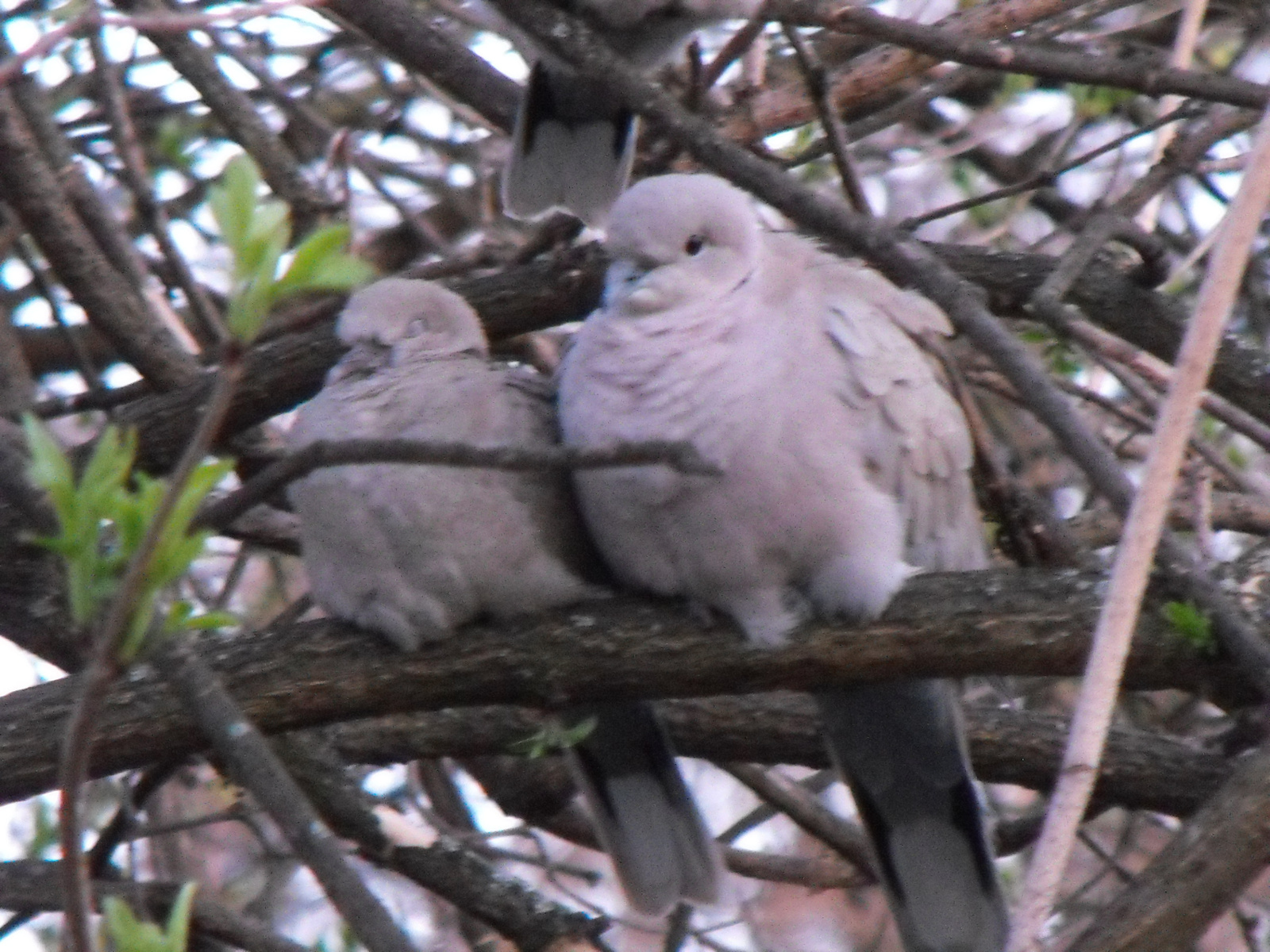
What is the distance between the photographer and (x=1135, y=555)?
1.81m

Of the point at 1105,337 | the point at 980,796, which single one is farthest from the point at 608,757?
the point at 1105,337

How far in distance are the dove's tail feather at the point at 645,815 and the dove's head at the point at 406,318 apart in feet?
2.23

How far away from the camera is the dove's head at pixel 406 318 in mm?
2871

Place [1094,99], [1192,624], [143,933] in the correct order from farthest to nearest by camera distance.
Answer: [1094,99] < [1192,624] < [143,933]

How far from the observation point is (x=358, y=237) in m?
5.13

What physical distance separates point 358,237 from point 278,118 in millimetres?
491

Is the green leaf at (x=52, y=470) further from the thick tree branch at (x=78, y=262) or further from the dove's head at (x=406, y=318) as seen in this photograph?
the thick tree branch at (x=78, y=262)

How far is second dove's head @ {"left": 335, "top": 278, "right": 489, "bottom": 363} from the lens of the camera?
2.87 m

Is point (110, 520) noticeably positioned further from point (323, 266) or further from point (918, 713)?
point (918, 713)

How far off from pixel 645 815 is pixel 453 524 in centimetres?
66

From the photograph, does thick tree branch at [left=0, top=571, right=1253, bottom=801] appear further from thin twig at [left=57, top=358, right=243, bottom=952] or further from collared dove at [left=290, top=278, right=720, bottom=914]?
thin twig at [left=57, top=358, right=243, bottom=952]

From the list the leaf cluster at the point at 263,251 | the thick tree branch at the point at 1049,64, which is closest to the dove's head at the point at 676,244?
the thick tree branch at the point at 1049,64

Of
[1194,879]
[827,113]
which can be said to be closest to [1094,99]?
[827,113]

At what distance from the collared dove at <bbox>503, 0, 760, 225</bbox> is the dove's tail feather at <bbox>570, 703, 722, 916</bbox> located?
1.12 metres
